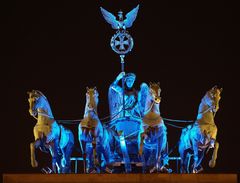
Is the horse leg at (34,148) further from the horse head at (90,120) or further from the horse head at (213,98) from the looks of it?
the horse head at (213,98)

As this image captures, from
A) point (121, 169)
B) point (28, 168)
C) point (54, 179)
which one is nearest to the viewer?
point (54, 179)

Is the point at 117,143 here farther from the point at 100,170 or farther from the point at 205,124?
the point at 205,124

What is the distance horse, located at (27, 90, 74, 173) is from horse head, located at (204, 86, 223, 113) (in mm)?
2312

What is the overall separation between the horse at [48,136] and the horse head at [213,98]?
2.31 m

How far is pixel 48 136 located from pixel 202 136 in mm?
2395

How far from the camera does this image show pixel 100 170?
43.3 feet

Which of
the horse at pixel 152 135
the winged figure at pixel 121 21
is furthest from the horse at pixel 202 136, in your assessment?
the winged figure at pixel 121 21

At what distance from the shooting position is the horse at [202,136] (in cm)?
1290

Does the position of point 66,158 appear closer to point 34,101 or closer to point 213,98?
point 34,101

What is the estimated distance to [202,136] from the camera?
507 inches

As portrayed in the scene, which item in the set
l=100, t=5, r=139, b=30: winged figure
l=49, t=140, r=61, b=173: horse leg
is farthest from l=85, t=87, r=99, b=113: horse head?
l=100, t=5, r=139, b=30: winged figure

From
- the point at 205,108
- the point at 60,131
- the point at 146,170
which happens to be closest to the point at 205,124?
the point at 205,108

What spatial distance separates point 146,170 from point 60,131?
153 cm

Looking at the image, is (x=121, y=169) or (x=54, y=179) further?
(x=121, y=169)
